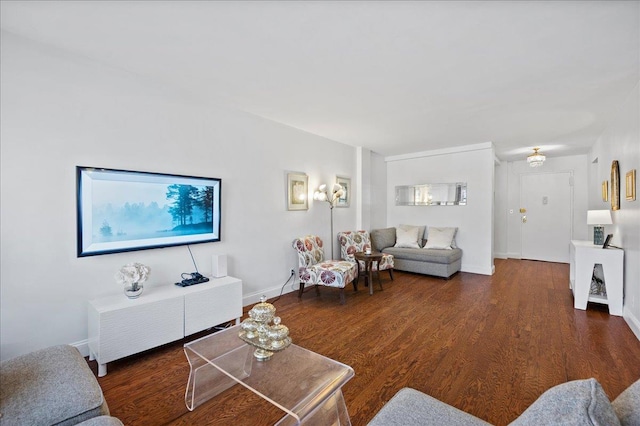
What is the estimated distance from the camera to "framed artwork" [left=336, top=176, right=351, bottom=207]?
5.27 meters

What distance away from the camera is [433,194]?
20.1ft

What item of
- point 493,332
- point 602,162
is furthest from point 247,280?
point 602,162

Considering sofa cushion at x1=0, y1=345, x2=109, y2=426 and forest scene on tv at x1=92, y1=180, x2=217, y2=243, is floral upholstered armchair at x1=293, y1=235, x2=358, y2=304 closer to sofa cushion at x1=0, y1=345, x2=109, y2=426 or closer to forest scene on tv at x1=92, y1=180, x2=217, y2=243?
forest scene on tv at x1=92, y1=180, x2=217, y2=243

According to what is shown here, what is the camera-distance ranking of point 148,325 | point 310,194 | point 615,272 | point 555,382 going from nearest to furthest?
point 555,382 < point 148,325 < point 615,272 < point 310,194

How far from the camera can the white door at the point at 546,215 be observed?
257 inches

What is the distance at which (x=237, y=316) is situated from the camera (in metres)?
3.09

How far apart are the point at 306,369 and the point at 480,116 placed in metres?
3.73

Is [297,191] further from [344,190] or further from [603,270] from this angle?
[603,270]

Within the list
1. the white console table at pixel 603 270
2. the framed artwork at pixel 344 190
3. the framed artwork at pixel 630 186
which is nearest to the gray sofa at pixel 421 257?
the framed artwork at pixel 344 190

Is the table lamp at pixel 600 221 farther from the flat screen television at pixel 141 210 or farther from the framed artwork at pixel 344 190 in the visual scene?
the flat screen television at pixel 141 210

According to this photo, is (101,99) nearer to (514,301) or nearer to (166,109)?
(166,109)

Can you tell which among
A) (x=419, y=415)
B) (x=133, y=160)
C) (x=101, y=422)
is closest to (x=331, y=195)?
(x=133, y=160)

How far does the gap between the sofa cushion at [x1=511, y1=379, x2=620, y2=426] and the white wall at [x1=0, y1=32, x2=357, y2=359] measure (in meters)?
3.03

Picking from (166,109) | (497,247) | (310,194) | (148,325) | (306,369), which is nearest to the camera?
(306,369)
